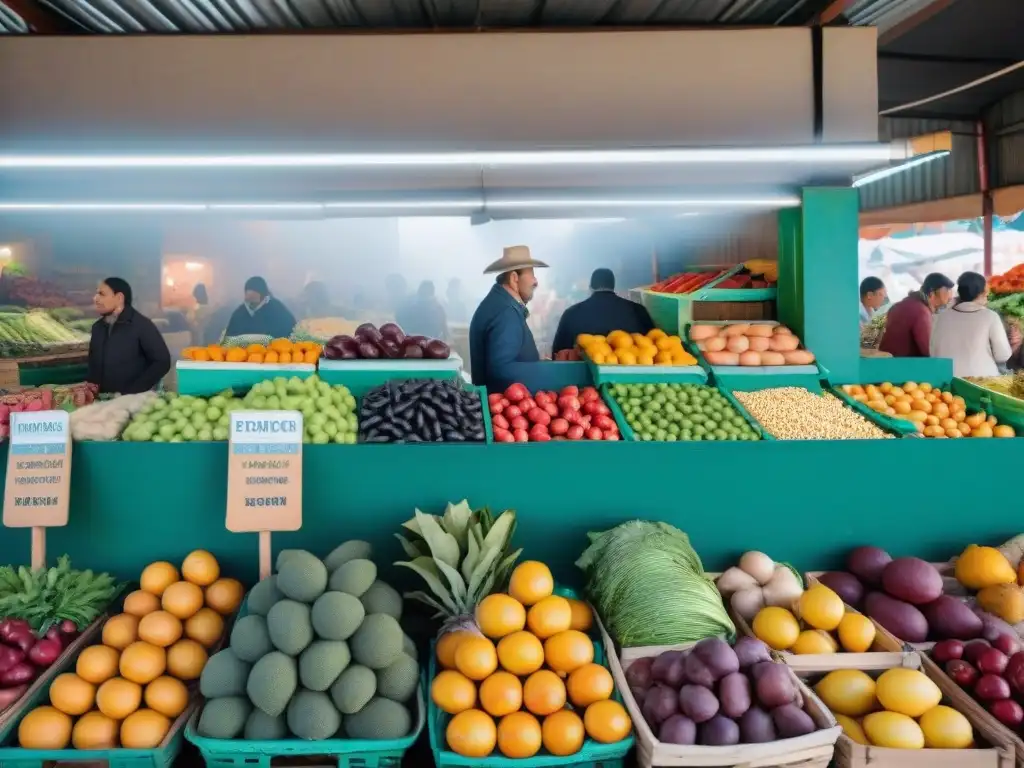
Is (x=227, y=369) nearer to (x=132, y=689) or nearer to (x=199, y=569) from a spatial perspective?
(x=199, y=569)

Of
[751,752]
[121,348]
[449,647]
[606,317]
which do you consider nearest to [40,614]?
[449,647]

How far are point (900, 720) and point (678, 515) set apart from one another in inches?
42.9

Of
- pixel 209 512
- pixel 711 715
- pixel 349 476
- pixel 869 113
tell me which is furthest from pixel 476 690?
pixel 869 113

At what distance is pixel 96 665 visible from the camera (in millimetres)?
2430

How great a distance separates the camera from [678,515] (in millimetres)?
3158

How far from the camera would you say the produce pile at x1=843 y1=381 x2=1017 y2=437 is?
3936 millimetres

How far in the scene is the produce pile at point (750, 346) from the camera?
4.55 meters

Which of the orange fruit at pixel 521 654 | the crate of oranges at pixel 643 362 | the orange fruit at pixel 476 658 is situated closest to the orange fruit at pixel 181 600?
the orange fruit at pixel 476 658

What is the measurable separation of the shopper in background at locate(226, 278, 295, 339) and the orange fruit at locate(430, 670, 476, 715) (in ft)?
18.2

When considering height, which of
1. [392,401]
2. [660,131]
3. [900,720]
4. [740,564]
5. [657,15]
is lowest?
[900,720]

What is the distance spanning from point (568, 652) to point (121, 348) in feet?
15.1

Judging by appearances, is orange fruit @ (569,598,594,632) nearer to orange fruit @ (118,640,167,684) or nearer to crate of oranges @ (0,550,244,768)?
crate of oranges @ (0,550,244,768)

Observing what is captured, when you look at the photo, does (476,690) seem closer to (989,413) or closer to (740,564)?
(740,564)

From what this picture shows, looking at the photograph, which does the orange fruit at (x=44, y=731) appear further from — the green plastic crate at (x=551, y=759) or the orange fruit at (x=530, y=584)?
the orange fruit at (x=530, y=584)
